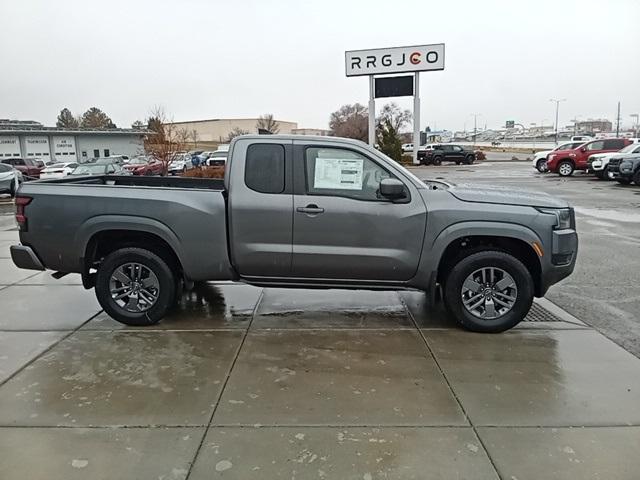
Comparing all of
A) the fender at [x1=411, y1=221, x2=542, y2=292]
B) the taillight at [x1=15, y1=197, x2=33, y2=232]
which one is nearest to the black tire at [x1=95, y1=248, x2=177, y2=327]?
the taillight at [x1=15, y1=197, x2=33, y2=232]

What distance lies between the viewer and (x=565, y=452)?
10.1 feet

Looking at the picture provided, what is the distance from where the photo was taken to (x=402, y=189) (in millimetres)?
4828

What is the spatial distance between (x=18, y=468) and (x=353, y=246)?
313 centimetres

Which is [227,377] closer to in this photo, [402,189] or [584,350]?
[402,189]

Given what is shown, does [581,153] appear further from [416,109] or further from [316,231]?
[316,231]

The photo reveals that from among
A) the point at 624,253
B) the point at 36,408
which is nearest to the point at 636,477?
the point at 36,408

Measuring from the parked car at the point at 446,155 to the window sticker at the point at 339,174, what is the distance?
134ft

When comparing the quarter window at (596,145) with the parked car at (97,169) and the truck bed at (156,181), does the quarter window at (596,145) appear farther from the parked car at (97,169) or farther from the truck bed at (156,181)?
the truck bed at (156,181)

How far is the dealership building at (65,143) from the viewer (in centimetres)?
5756

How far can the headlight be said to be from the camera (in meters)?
4.89

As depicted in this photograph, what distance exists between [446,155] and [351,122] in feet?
131

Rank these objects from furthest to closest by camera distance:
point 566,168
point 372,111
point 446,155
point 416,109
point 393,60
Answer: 1. point 446,155
2. point 416,109
3. point 393,60
4. point 372,111
5. point 566,168

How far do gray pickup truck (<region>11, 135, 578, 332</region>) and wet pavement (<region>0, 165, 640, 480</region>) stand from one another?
0.47m

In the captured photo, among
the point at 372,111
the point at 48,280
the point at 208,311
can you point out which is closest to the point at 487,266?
the point at 208,311
